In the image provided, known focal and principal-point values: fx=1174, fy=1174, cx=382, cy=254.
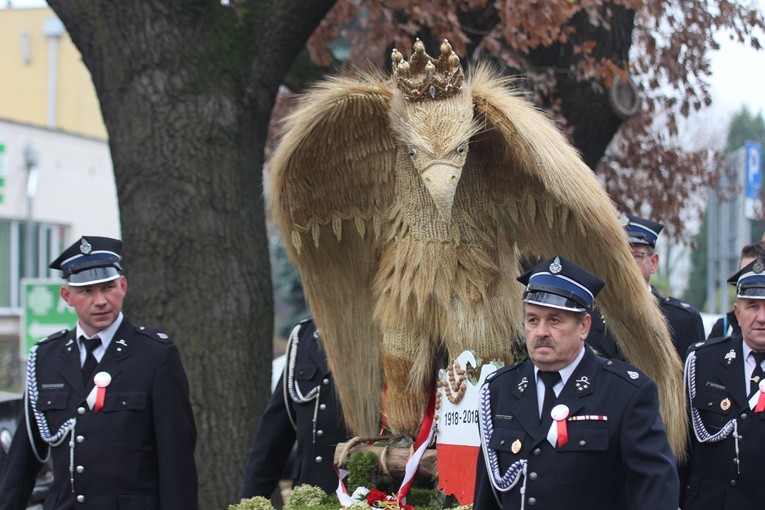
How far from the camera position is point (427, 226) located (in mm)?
5094

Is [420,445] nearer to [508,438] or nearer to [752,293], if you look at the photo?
[508,438]

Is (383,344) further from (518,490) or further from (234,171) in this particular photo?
(234,171)

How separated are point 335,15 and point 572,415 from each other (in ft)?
22.2

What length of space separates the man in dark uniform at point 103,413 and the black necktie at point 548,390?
1.75m

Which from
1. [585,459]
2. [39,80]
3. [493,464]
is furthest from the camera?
[39,80]

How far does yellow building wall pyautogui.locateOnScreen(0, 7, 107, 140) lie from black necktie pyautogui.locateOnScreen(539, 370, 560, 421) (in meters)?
25.1

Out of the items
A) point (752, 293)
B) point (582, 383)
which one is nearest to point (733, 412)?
point (752, 293)

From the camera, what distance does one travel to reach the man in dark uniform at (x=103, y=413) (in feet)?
16.4

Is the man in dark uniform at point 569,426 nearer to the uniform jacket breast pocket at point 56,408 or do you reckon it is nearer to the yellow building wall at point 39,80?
the uniform jacket breast pocket at point 56,408

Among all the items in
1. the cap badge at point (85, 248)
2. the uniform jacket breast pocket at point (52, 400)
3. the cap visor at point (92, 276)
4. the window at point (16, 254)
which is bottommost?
the uniform jacket breast pocket at point (52, 400)

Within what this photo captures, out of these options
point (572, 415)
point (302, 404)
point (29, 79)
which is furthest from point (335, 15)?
point (29, 79)

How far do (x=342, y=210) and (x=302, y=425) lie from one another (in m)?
1.28

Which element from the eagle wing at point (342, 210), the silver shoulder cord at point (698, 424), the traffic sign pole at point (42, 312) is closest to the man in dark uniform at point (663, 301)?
the silver shoulder cord at point (698, 424)

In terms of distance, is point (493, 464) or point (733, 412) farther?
point (733, 412)
